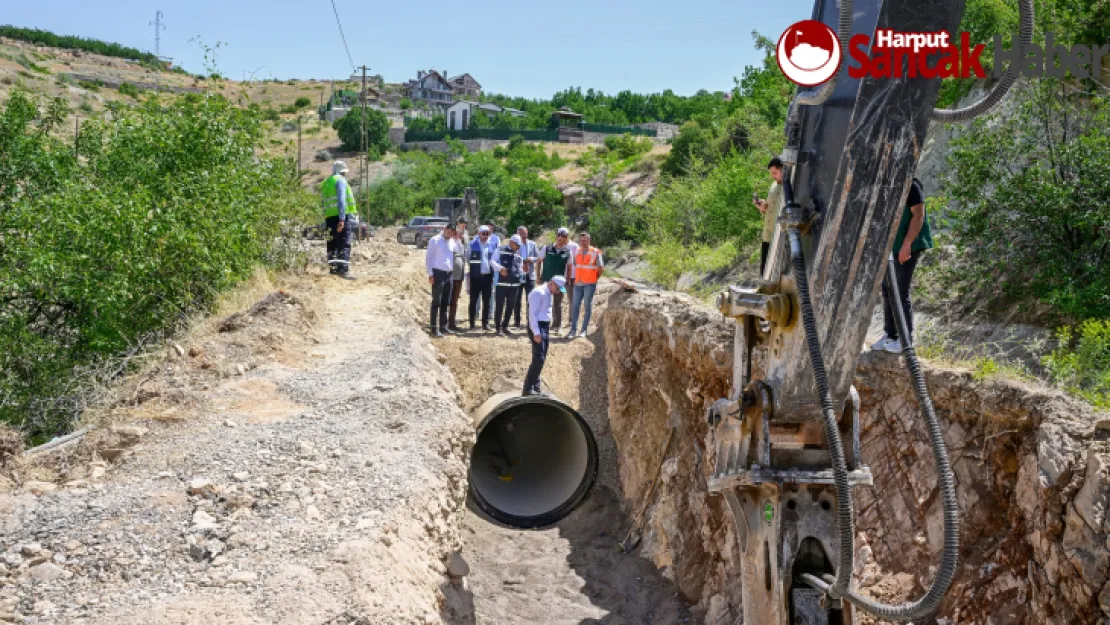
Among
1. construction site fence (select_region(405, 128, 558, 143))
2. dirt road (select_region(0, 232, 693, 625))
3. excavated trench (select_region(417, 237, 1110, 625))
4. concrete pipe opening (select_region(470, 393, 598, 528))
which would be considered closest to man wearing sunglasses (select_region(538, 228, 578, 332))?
excavated trench (select_region(417, 237, 1110, 625))

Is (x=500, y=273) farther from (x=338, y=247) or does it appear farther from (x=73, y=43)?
(x=73, y=43)

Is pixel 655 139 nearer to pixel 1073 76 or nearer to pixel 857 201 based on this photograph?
pixel 1073 76

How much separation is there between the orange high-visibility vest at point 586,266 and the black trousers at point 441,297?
2.16 m

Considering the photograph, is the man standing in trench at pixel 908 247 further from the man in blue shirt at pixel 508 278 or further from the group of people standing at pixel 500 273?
the man in blue shirt at pixel 508 278

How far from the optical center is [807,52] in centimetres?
361

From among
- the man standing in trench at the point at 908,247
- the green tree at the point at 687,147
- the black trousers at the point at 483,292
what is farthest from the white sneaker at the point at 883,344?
the green tree at the point at 687,147

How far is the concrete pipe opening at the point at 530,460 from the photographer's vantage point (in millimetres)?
12555

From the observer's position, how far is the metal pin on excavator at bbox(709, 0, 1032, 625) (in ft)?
11.1

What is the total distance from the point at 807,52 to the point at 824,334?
3.81 ft

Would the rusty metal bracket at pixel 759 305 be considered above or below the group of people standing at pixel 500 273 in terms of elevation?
above

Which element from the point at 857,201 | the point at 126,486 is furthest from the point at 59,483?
the point at 857,201

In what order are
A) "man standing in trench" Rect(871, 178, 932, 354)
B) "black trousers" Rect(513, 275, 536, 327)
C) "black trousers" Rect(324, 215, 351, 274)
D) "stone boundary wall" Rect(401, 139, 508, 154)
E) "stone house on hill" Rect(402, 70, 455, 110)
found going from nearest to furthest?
"man standing in trench" Rect(871, 178, 932, 354) < "black trousers" Rect(324, 215, 351, 274) < "black trousers" Rect(513, 275, 536, 327) < "stone boundary wall" Rect(401, 139, 508, 154) < "stone house on hill" Rect(402, 70, 455, 110)

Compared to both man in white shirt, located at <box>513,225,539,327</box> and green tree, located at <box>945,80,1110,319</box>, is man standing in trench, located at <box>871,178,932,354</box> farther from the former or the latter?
man in white shirt, located at <box>513,225,539,327</box>

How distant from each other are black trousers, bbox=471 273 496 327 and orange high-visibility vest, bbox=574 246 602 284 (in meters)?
1.54
